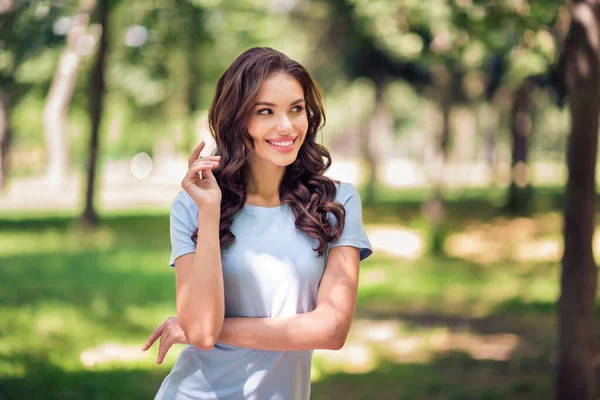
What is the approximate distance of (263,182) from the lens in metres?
2.85

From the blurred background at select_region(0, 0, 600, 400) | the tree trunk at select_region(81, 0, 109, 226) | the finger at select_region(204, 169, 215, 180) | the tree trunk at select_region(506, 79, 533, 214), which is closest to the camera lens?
the finger at select_region(204, 169, 215, 180)

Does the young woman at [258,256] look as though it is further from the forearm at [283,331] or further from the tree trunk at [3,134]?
the tree trunk at [3,134]

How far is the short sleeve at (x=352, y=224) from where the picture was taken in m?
2.74

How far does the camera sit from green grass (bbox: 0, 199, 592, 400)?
7.62 metres

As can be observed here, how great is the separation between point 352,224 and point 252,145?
44 cm

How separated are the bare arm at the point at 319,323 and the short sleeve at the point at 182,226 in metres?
0.28

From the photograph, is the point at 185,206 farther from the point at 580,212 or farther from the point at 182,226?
the point at 580,212

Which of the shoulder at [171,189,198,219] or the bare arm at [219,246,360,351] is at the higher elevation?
the shoulder at [171,189,198,219]

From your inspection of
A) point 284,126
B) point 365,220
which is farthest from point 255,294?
point 365,220

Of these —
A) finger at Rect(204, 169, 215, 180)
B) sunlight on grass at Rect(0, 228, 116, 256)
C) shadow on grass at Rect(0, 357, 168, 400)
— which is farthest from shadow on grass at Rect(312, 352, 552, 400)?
sunlight on grass at Rect(0, 228, 116, 256)

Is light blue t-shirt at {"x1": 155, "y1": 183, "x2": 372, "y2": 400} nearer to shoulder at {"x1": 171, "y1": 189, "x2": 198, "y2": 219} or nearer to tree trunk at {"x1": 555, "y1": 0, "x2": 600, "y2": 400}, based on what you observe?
shoulder at {"x1": 171, "y1": 189, "x2": 198, "y2": 219}

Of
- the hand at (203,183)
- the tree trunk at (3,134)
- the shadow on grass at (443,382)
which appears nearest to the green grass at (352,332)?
the shadow on grass at (443,382)

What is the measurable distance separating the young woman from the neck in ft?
0.09

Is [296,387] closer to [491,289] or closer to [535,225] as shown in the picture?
[491,289]
